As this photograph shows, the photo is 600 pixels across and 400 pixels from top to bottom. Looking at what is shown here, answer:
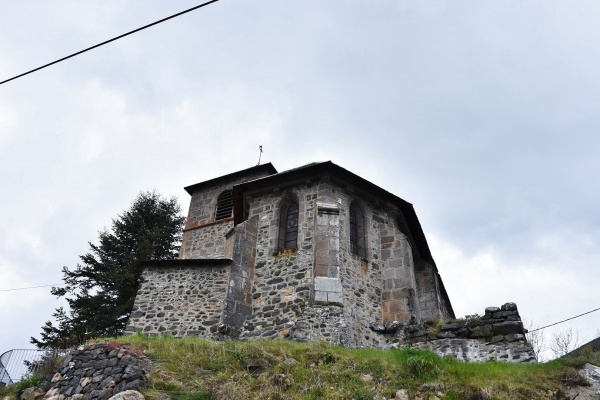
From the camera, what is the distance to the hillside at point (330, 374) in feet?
27.2

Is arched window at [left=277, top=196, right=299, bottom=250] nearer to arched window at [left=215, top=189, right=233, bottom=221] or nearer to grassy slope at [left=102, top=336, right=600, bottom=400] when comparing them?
grassy slope at [left=102, top=336, right=600, bottom=400]

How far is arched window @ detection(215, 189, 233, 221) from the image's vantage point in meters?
23.8

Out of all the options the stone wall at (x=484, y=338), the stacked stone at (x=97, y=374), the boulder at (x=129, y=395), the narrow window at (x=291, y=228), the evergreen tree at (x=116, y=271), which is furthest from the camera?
the evergreen tree at (x=116, y=271)

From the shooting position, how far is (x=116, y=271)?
2156 cm

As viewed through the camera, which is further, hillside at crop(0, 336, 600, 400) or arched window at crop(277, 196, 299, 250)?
arched window at crop(277, 196, 299, 250)

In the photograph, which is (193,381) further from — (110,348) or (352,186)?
(352,186)

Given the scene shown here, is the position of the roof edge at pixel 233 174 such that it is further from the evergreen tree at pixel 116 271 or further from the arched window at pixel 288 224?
the arched window at pixel 288 224

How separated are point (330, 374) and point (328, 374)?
0.04 metres

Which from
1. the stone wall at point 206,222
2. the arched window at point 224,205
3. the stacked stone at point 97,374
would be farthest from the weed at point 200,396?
the arched window at point 224,205

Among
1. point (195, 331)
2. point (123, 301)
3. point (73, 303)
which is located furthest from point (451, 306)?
point (73, 303)

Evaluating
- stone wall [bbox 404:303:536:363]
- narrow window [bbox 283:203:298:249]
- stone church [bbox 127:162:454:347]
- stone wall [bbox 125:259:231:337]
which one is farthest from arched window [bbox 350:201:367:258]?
stone wall [bbox 125:259:231:337]

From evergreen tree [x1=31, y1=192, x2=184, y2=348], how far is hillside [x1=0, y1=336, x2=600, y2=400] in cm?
892

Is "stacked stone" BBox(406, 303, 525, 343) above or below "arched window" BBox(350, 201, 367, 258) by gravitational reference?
below

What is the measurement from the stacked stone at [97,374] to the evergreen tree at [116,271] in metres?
7.37
